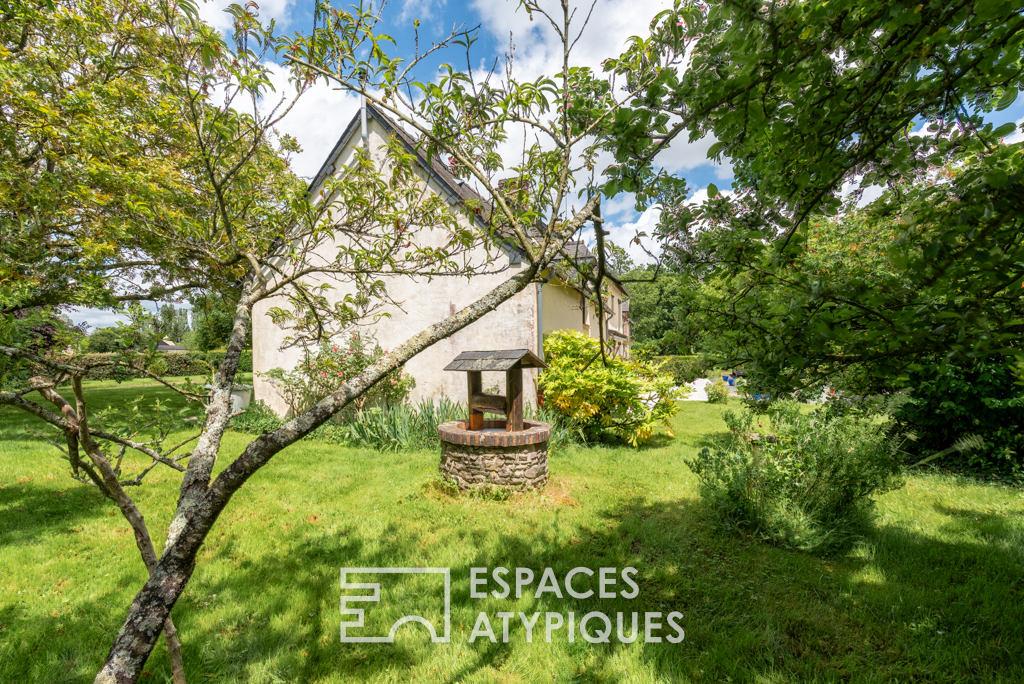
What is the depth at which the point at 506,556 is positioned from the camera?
4234mm

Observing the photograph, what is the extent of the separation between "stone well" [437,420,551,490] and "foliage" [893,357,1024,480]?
5.33 m

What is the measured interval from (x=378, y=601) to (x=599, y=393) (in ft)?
18.3

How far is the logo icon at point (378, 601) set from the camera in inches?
126

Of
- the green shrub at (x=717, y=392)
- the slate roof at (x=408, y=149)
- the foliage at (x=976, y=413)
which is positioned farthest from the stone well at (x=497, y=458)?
the green shrub at (x=717, y=392)

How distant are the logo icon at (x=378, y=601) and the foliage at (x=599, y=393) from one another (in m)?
4.61

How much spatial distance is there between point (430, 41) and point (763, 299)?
90.5 inches

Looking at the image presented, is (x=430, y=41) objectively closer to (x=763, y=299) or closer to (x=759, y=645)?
(x=763, y=299)

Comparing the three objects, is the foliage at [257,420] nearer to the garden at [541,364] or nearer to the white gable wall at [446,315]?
the white gable wall at [446,315]

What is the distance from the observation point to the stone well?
5.87 metres

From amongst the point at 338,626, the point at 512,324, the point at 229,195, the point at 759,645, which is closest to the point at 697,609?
the point at 759,645

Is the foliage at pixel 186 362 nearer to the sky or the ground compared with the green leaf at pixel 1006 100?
nearer to the ground

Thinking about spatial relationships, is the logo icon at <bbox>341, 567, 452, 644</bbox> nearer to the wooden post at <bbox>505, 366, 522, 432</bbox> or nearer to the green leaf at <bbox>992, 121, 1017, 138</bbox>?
the wooden post at <bbox>505, 366, 522, 432</bbox>

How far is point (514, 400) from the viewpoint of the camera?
612 centimetres

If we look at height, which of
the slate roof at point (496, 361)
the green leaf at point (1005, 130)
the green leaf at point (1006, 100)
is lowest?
the slate roof at point (496, 361)
